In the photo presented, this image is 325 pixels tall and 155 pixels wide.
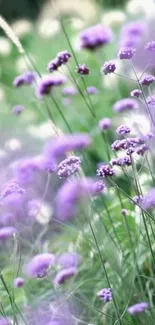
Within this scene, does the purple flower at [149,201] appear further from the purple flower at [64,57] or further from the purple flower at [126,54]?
the purple flower at [64,57]

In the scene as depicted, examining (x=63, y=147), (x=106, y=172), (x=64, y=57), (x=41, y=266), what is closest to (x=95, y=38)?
(x=64, y=57)

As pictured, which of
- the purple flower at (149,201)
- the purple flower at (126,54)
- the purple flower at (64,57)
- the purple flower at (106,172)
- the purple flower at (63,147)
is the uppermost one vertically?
the purple flower at (64,57)

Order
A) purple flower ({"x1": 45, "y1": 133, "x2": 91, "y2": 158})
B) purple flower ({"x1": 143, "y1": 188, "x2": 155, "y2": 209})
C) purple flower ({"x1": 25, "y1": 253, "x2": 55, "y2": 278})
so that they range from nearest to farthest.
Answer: purple flower ({"x1": 143, "y1": 188, "x2": 155, "y2": 209})
purple flower ({"x1": 25, "y1": 253, "x2": 55, "y2": 278})
purple flower ({"x1": 45, "y1": 133, "x2": 91, "y2": 158})

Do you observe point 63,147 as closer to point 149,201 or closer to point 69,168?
point 69,168

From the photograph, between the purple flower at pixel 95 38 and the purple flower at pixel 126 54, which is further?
the purple flower at pixel 95 38

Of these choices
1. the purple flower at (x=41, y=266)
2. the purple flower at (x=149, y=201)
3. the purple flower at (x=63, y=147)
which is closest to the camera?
the purple flower at (x=149, y=201)

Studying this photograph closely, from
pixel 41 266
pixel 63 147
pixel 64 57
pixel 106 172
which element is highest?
pixel 64 57

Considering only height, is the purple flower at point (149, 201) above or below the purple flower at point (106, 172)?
below

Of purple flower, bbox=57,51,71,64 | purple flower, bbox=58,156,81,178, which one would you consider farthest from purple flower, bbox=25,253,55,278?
purple flower, bbox=57,51,71,64

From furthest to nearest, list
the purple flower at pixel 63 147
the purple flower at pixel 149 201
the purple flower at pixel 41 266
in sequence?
the purple flower at pixel 63 147
the purple flower at pixel 41 266
the purple flower at pixel 149 201

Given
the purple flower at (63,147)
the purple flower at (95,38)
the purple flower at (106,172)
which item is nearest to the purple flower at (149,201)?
the purple flower at (106,172)

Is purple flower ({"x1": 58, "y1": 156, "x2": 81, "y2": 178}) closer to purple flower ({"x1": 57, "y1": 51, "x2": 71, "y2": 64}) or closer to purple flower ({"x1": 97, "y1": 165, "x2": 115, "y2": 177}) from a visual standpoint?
purple flower ({"x1": 97, "y1": 165, "x2": 115, "y2": 177})
